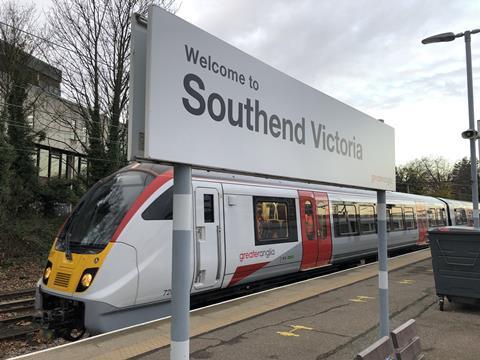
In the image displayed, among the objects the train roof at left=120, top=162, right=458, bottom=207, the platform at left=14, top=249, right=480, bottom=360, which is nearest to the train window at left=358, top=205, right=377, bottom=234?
the train roof at left=120, top=162, right=458, bottom=207

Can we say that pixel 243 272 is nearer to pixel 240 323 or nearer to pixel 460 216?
pixel 240 323

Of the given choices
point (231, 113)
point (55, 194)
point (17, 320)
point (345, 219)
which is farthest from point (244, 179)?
point (55, 194)

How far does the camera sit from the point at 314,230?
11.0m

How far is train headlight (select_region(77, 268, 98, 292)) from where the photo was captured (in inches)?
243

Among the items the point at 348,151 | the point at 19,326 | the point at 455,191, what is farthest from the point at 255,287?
the point at 455,191

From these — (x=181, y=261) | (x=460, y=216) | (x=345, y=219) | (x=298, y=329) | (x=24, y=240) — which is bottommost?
(x=298, y=329)

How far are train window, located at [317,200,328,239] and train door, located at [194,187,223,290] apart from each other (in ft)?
13.1

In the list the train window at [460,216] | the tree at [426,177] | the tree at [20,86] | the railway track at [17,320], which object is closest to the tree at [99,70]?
the tree at [20,86]

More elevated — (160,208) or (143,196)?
(143,196)

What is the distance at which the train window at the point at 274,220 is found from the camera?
9.05 metres

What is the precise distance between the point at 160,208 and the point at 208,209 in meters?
1.02

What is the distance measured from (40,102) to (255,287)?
1772 centimetres

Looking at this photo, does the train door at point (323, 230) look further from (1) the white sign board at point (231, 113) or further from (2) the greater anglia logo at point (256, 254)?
(1) the white sign board at point (231, 113)

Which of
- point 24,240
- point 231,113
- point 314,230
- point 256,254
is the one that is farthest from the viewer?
point 24,240
